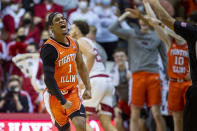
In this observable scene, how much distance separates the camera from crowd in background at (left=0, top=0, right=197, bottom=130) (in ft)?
38.0

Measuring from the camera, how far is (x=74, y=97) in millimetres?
5926

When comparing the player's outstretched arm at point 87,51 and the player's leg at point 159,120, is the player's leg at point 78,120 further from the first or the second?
the player's leg at point 159,120

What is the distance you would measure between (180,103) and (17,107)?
14.2 feet

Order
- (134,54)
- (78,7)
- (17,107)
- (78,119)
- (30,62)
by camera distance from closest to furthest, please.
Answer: (78,119) → (134,54) → (30,62) → (17,107) → (78,7)

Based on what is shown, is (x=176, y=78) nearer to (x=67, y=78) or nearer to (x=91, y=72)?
(x=91, y=72)

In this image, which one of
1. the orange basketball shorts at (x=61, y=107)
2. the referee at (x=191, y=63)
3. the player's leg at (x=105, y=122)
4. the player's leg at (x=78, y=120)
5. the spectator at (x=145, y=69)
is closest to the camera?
the referee at (x=191, y=63)

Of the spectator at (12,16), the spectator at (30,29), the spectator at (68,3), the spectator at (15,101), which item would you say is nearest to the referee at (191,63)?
the spectator at (15,101)

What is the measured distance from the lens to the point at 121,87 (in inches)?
388

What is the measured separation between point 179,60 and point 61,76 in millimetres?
2441

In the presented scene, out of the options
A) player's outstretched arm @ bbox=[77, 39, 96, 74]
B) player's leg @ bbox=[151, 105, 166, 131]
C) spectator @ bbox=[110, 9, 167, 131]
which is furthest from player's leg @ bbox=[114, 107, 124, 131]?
player's outstretched arm @ bbox=[77, 39, 96, 74]

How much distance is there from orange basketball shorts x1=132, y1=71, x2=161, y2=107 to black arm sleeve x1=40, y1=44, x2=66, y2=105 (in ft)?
10.5

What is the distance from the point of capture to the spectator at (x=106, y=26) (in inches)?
493

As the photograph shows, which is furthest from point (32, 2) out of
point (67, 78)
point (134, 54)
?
point (67, 78)

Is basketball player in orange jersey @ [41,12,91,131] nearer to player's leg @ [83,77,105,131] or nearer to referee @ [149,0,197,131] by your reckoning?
referee @ [149,0,197,131]
